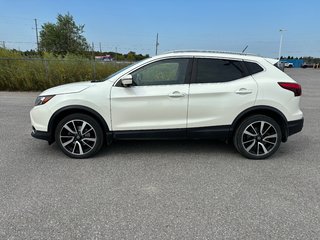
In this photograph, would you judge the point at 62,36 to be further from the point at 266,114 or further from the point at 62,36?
the point at 266,114

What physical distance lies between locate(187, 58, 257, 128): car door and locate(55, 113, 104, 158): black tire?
59.8 inches

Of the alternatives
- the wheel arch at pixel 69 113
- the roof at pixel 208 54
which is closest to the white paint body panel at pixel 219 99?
the roof at pixel 208 54

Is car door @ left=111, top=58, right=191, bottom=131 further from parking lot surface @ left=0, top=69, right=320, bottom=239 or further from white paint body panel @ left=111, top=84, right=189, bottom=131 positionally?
parking lot surface @ left=0, top=69, right=320, bottom=239

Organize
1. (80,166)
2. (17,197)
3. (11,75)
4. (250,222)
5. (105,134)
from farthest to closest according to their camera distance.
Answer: (11,75) → (105,134) → (80,166) → (17,197) → (250,222)

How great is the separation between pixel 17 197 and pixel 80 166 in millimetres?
1041

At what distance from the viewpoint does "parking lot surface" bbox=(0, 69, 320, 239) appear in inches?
102

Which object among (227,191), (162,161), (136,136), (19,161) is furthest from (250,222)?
→ (19,161)

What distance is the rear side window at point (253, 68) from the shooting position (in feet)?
14.2

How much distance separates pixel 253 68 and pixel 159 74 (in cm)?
153

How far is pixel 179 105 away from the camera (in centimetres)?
418

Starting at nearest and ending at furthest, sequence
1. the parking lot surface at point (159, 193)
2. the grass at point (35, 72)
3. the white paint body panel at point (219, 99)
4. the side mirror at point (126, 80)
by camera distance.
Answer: the parking lot surface at point (159, 193) < the side mirror at point (126, 80) < the white paint body panel at point (219, 99) < the grass at point (35, 72)

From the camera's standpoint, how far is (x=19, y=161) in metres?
4.23

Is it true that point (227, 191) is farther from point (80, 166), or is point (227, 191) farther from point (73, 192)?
point (80, 166)

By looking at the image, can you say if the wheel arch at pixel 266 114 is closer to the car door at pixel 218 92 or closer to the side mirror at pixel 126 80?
the car door at pixel 218 92
